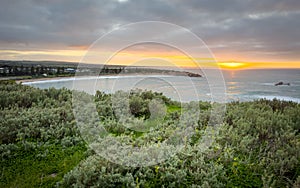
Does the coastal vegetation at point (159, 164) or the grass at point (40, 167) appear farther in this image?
the grass at point (40, 167)

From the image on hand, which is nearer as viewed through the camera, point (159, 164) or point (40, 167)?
point (159, 164)

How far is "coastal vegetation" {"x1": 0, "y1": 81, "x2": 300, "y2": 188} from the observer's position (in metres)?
4.13

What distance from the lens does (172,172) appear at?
4309mm

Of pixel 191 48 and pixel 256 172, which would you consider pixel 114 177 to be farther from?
pixel 191 48

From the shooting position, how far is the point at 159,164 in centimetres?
448

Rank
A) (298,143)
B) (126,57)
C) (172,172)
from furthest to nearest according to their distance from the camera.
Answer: (126,57)
(298,143)
(172,172)

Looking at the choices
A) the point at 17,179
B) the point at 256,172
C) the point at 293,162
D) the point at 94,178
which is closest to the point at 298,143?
the point at 293,162

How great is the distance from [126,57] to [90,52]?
1.10 meters

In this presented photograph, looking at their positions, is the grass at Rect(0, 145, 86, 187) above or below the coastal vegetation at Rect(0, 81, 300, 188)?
below

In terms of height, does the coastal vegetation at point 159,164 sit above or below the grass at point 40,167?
above

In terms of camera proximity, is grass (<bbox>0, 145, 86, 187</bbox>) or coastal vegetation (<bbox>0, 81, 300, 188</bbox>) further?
grass (<bbox>0, 145, 86, 187</bbox>)

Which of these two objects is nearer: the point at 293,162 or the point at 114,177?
the point at 114,177

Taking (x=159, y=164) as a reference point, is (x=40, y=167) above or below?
below

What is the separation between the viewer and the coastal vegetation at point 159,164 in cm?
413
